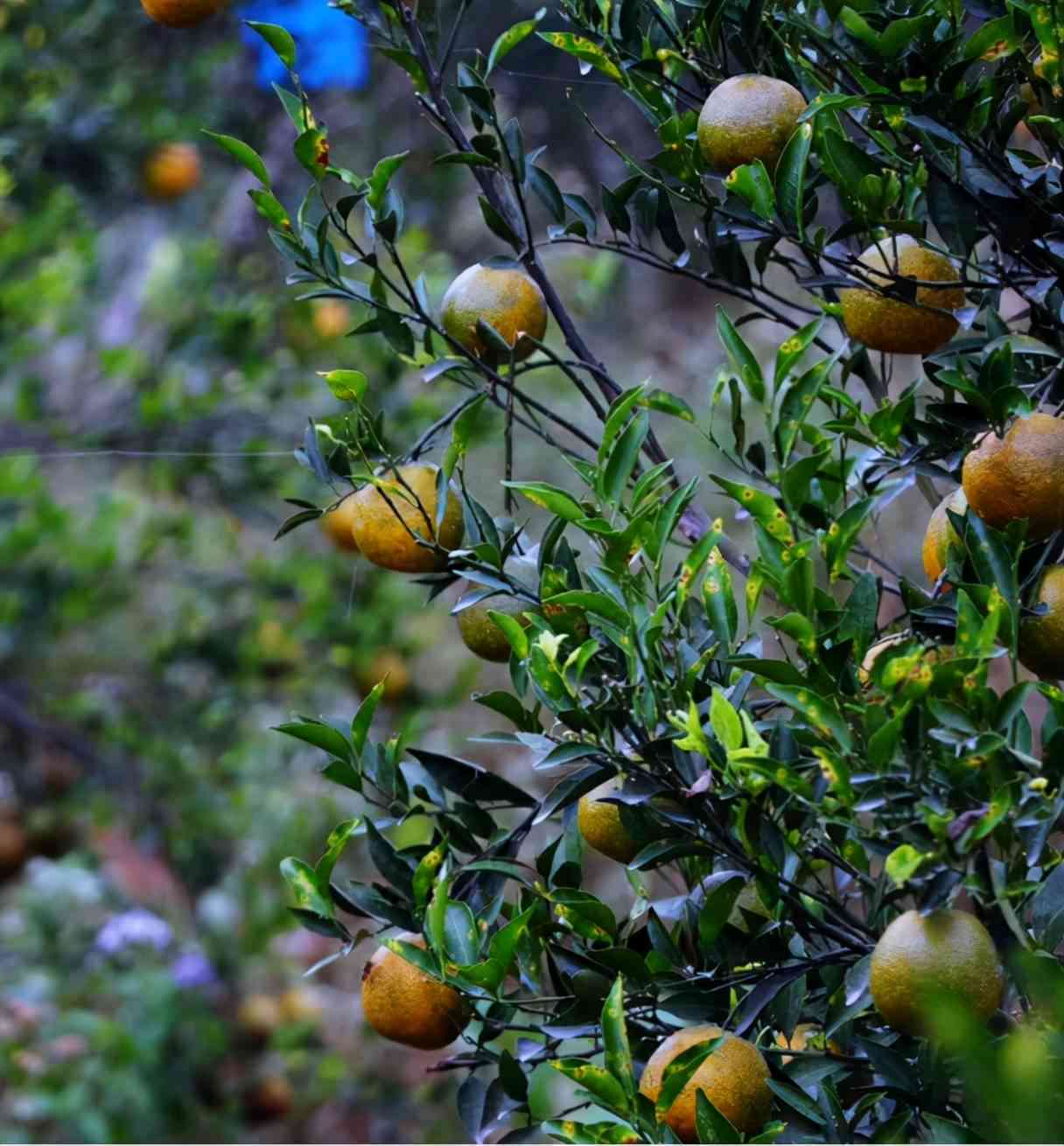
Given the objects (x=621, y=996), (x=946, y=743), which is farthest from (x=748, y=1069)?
(x=946, y=743)

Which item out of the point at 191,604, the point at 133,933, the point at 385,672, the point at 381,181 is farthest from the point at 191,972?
the point at 381,181

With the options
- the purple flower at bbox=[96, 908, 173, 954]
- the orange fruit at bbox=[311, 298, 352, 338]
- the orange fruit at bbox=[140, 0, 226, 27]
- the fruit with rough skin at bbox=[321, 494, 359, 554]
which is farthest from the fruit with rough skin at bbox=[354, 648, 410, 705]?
the orange fruit at bbox=[140, 0, 226, 27]

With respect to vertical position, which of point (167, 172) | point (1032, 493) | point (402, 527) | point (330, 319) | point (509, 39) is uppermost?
point (167, 172)

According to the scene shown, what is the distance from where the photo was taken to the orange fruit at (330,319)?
8.20 feet

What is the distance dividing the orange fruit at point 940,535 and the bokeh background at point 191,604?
1.23 meters

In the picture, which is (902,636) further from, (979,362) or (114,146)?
(114,146)

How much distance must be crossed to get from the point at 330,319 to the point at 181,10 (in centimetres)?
160

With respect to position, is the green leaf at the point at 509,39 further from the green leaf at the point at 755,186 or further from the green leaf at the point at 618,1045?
the green leaf at the point at 618,1045

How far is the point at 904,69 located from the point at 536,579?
326 millimetres

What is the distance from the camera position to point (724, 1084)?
25.9 inches

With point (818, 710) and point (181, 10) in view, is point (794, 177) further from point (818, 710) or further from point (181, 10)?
point (181, 10)

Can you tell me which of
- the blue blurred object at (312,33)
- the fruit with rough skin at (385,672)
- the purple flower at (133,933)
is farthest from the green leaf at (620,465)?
the purple flower at (133,933)

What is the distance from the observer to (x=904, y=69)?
0.69 m

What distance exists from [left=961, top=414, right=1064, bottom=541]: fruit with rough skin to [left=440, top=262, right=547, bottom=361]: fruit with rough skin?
0.30m
